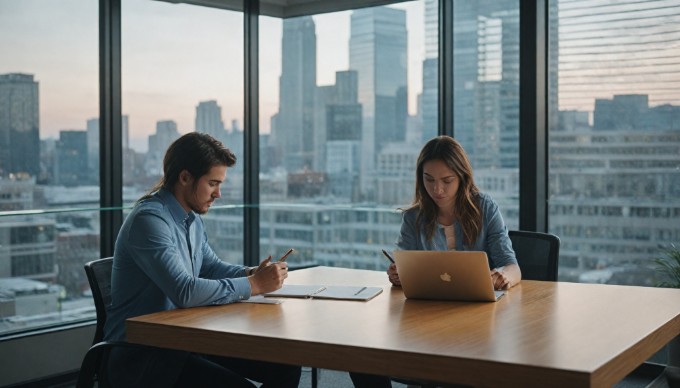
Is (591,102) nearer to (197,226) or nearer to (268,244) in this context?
(268,244)

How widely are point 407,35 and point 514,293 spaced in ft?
8.95

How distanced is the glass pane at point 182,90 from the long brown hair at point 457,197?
196 cm

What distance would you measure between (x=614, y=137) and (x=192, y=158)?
273 cm

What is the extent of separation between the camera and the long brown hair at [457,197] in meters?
3.54

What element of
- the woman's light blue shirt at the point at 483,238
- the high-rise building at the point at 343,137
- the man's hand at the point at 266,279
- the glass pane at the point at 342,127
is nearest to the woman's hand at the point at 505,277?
the woman's light blue shirt at the point at 483,238

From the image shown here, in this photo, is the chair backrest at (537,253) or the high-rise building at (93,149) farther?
the high-rise building at (93,149)

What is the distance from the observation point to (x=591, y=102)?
189 inches

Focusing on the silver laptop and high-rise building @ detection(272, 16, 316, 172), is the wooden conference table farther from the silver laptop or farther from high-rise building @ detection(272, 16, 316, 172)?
high-rise building @ detection(272, 16, 316, 172)

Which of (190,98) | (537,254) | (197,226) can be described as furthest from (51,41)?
(537,254)

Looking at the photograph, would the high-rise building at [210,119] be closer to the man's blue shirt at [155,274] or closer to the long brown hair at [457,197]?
the long brown hair at [457,197]

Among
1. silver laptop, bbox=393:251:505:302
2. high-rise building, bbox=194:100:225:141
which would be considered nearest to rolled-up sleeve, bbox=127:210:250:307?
silver laptop, bbox=393:251:505:302

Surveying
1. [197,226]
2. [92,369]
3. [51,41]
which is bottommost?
[92,369]

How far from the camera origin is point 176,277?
8.84ft

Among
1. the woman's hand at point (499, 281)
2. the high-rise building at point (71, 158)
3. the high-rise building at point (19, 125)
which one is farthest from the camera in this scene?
the high-rise building at point (71, 158)
